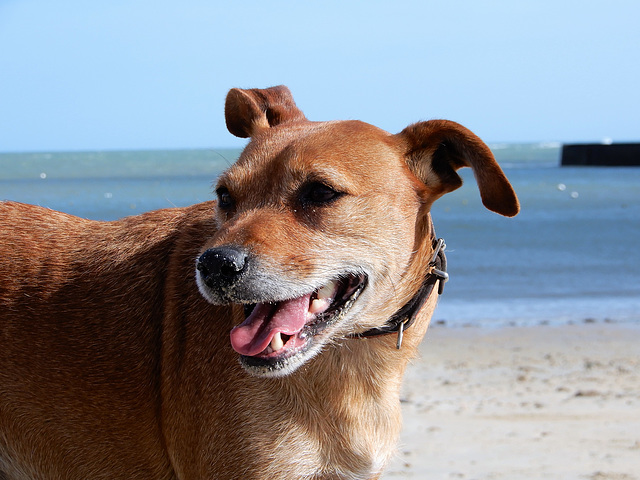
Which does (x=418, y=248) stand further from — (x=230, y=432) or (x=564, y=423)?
(x=564, y=423)

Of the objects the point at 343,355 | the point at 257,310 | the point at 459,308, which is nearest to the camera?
the point at 257,310

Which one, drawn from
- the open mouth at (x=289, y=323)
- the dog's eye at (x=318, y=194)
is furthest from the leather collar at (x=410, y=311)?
the dog's eye at (x=318, y=194)

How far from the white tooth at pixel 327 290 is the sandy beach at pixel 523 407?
84.7 inches

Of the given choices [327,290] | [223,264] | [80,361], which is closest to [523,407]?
[327,290]

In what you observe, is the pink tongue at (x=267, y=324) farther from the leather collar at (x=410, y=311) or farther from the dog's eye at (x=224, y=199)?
the dog's eye at (x=224, y=199)

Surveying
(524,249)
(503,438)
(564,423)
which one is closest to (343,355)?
(503,438)

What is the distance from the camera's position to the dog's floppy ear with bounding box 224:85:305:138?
382 centimetres

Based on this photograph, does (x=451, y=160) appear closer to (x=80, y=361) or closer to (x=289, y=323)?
(x=289, y=323)

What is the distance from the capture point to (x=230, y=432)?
307 centimetres

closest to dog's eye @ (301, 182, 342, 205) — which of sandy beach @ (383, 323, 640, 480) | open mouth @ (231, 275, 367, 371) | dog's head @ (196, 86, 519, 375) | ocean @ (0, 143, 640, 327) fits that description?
dog's head @ (196, 86, 519, 375)

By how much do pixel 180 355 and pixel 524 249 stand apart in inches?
574

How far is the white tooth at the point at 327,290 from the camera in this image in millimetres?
3055

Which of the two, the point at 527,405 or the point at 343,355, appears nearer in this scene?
the point at 343,355

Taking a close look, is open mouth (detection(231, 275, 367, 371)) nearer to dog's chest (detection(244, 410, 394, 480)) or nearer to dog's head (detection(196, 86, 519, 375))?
dog's head (detection(196, 86, 519, 375))
